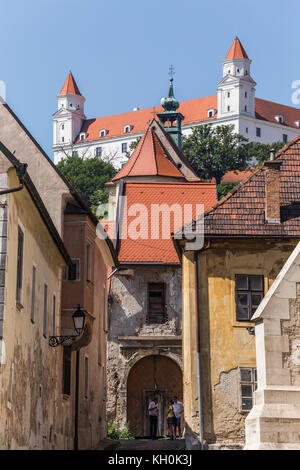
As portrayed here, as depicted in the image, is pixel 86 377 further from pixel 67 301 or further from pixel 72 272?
pixel 72 272

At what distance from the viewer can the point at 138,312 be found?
127 feet

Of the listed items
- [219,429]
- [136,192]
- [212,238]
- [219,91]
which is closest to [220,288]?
[212,238]

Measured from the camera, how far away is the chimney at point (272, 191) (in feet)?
84.0

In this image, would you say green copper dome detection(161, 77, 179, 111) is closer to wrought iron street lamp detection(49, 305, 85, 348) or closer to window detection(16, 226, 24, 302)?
wrought iron street lamp detection(49, 305, 85, 348)

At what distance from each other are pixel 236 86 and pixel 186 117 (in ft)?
31.1

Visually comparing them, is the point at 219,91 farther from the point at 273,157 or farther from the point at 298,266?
the point at 298,266

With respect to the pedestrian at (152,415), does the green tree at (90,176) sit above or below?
above

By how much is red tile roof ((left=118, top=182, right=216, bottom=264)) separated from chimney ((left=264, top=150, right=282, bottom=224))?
13.1 meters

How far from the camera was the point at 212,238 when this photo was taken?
83.1 feet

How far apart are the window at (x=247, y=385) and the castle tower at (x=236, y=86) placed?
12125cm

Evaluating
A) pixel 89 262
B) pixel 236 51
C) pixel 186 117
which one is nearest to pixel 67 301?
pixel 89 262

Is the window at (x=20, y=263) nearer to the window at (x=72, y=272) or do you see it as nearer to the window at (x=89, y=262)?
the window at (x=72, y=272)

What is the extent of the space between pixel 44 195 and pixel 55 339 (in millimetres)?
5076

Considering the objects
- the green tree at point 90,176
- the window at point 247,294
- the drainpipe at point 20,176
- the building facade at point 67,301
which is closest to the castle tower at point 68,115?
the green tree at point 90,176
